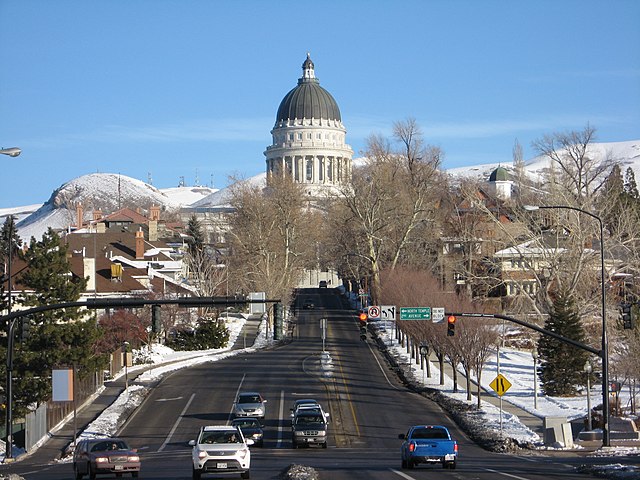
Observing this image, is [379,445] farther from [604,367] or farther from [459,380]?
[459,380]

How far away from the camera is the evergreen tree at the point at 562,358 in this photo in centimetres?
6575

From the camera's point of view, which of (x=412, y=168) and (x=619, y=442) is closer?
(x=619, y=442)

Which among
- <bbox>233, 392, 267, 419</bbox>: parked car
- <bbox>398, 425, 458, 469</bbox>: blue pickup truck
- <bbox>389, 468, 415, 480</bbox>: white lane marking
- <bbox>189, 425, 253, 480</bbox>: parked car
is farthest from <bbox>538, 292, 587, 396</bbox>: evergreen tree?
<bbox>189, 425, 253, 480</bbox>: parked car

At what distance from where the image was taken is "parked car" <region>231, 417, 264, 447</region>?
4550cm

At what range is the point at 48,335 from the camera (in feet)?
182

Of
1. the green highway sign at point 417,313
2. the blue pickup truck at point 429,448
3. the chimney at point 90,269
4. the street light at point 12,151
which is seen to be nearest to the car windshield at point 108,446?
the blue pickup truck at point 429,448

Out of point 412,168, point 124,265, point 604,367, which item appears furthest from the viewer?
point 412,168

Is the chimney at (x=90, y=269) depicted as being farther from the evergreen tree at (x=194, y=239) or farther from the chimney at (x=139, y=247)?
the evergreen tree at (x=194, y=239)

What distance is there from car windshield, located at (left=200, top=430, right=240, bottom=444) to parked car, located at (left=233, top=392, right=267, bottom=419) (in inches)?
808

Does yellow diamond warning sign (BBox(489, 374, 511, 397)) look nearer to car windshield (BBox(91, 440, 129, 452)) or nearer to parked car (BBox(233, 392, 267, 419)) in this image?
parked car (BBox(233, 392, 267, 419))

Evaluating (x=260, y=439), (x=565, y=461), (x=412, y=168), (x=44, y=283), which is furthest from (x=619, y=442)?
(x=412, y=168)

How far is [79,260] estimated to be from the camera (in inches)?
3376

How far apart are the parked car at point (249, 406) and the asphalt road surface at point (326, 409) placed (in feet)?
2.99

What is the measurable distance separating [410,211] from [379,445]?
221 feet
